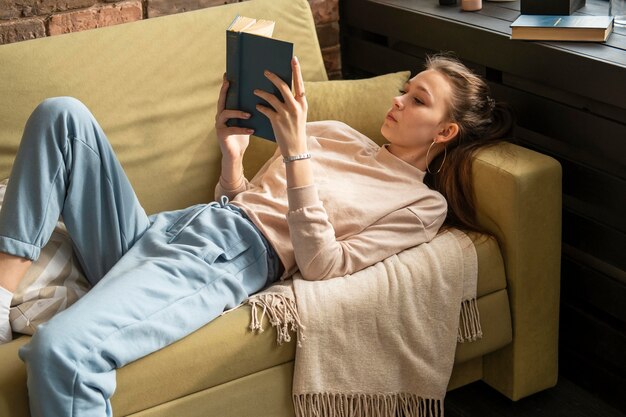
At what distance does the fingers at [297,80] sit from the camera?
1787 mm

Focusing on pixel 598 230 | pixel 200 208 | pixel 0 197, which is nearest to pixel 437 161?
pixel 598 230

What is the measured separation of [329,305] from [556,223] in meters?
0.60

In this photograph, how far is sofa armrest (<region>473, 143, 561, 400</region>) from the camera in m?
2.03

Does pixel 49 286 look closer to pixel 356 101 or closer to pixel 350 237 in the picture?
pixel 350 237

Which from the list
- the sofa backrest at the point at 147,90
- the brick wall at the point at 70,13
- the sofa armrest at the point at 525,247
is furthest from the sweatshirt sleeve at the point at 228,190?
the brick wall at the point at 70,13

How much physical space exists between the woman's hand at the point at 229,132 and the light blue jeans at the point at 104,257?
5.1 inches

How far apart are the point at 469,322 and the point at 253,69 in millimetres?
728

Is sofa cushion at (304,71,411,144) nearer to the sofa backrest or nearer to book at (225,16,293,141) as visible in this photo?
the sofa backrest

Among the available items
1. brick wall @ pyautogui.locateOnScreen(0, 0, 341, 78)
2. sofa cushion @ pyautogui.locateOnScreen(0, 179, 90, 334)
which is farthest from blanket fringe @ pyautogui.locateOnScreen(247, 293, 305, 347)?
brick wall @ pyautogui.locateOnScreen(0, 0, 341, 78)

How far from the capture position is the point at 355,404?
1.95m

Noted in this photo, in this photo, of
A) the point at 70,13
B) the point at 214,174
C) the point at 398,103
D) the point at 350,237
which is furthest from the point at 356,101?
the point at 70,13

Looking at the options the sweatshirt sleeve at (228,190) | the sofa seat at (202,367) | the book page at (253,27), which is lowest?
the sofa seat at (202,367)

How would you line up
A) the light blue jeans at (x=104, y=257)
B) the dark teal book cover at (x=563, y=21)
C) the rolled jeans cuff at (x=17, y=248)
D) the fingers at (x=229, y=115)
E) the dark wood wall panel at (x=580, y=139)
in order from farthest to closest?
the dark teal book cover at (x=563, y=21) < the dark wood wall panel at (x=580, y=139) < the fingers at (x=229, y=115) < the rolled jeans cuff at (x=17, y=248) < the light blue jeans at (x=104, y=257)

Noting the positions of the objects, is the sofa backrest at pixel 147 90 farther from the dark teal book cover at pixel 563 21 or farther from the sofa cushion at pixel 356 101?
the dark teal book cover at pixel 563 21
